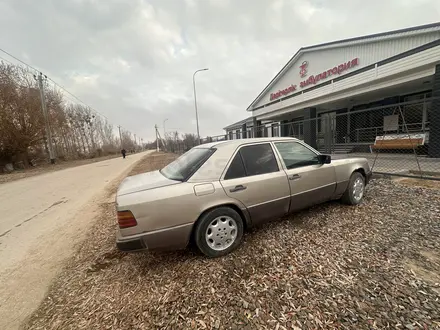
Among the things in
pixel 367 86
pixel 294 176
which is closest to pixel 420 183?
pixel 294 176

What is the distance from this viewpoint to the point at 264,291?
6.70 feet

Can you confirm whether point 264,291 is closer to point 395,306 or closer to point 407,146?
point 395,306

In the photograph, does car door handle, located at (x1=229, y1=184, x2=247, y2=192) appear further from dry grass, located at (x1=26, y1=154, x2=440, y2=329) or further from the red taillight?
the red taillight

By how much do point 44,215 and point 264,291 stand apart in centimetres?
623

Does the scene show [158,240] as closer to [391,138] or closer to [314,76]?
[391,138]

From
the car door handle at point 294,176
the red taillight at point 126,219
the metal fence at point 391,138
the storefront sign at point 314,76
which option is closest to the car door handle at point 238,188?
the car door handle at point 294,176

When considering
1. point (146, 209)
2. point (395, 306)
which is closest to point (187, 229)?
point (146, 209)

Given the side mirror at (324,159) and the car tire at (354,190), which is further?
the car tire at (354,190)

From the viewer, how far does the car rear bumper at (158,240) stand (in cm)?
226

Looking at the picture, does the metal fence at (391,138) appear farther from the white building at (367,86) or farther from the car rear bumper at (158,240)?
the car rear bumper at (158,240)

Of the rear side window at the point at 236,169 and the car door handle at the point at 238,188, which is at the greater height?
the rear side window at the point at 236,169

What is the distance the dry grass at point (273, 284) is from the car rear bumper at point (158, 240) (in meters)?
0.38

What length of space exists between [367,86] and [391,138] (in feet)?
11.5

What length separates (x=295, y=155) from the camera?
3432 millimetres
